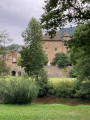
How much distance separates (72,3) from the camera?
830 centimetres

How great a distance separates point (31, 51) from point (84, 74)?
1297 cm

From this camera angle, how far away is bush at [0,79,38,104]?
16.4 meters

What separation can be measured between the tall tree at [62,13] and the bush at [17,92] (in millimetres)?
8944

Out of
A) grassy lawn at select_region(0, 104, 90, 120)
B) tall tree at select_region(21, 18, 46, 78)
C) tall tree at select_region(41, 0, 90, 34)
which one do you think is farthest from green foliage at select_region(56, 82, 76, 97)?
tall tree at select_region(41, 0, 90, 34)

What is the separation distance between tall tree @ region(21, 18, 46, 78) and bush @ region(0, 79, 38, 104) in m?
16.9

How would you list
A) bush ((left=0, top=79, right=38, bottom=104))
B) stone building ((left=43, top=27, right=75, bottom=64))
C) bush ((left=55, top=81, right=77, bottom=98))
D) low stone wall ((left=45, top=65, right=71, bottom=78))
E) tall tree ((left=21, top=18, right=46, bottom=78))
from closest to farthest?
1. bush ((left=0, top=79, right=38, bottom=104))
2. bush ((left=55, top=81, right=77, bottom=98))
3. tall tree ((left=21, top=18, right=46, bottom=78))
4. low stone wall ((left=45, top=65, right=71, bottom=78))
5. stone building ((left=43, top=27, right=75, bottom=64))

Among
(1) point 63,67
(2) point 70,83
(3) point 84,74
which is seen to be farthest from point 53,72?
(3) point 84,74

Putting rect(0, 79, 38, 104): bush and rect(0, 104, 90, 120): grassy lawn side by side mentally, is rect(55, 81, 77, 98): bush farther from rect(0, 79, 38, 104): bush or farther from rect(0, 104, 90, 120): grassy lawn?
rect(0, 104, 90, 120): grassy lawn

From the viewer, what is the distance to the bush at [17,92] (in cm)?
1635

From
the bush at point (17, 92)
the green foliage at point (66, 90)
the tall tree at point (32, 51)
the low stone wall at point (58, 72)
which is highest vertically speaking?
the tall tree at point (32, 51)

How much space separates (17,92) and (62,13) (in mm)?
9789

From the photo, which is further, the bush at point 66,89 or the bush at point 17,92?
the bush at point 66,89

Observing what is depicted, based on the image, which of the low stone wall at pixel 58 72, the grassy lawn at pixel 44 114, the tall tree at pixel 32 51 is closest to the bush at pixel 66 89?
the tall tree at pixel 32 51

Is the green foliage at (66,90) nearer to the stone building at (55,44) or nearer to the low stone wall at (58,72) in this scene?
the low stone wall at (58,72)
